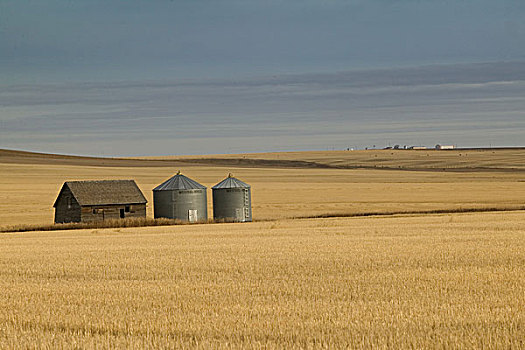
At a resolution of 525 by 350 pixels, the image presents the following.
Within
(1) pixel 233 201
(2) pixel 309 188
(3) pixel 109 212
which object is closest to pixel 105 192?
(3) pixel 109 212

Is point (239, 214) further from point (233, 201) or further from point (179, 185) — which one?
point (179, 185)

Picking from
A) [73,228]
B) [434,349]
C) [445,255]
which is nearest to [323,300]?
[434,349]

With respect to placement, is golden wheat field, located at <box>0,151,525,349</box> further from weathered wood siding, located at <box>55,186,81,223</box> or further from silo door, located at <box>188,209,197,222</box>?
weathered wood siding, located at <box>55,186,81,223</box>

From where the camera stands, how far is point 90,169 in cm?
10538

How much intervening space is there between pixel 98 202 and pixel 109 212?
1.15 m

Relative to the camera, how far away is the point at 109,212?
54.0 metres

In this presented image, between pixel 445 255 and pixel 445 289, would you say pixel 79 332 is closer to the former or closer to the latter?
pixel 445 289

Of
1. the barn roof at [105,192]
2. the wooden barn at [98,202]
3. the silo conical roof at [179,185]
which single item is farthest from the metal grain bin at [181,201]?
the wooden barn at [98,202]

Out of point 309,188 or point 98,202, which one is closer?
point 98,202

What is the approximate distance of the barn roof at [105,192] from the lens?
53531 millimetres

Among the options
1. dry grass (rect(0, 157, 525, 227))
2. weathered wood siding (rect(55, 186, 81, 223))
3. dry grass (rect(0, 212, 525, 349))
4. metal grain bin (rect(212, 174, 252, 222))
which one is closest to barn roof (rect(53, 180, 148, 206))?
weathered wood siding (rect(55, 186, 81, 223))

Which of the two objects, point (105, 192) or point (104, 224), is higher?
point (105, 192)

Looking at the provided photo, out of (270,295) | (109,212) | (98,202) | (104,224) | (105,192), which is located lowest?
(270,295)

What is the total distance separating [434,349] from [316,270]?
9.83 metres
